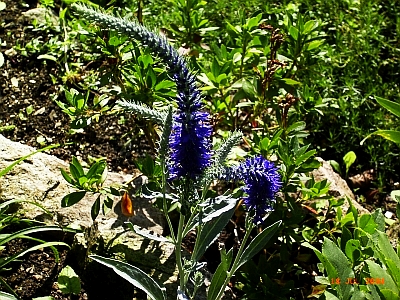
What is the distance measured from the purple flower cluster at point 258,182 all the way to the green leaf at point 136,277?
496mm

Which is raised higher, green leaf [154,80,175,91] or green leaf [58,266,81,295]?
green leaf [154,80,175,91]

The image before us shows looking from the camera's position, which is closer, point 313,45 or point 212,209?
point 212,209

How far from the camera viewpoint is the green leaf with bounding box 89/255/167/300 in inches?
84.9

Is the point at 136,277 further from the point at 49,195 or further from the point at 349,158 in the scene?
the point at 349,158

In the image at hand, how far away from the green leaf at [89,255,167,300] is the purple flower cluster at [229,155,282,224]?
496mm

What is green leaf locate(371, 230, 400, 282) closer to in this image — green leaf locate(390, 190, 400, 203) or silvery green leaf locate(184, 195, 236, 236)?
green leaf locate(390, 190, 400, 203)

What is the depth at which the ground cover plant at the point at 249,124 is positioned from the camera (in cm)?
204

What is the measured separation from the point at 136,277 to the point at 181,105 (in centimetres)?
79

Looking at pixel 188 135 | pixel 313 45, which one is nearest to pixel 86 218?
pixel 188 135

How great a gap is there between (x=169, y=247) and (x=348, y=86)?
1940mm

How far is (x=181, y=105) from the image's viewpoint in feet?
5.77

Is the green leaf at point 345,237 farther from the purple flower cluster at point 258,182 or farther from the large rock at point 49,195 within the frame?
the large rock at point 49,195

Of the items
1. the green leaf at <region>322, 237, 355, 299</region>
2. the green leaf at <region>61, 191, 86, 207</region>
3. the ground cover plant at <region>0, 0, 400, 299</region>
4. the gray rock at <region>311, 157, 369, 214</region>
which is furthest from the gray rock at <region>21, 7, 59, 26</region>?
the green leaf at <region>322, 237, 355, 299</region>

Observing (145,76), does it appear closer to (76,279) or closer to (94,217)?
(94,217)
